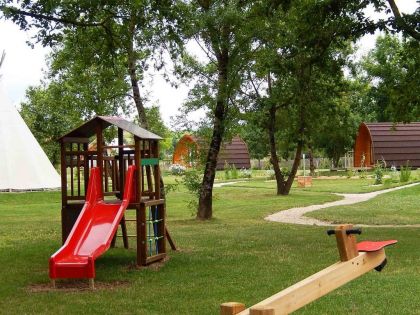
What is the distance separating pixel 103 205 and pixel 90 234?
29.7 inches

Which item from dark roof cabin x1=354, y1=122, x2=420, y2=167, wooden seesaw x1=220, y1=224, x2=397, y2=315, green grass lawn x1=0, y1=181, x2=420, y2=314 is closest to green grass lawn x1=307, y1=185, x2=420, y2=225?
green grass lawn x1=0, y1=181, x2=420, y2=314

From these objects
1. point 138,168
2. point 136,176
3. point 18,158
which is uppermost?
point 18,158

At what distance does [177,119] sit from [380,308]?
11.7 metres

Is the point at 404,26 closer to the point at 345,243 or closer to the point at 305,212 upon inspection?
the point at 305,212

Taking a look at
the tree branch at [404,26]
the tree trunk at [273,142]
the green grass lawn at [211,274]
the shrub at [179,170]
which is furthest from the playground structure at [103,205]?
the tree trunk at [273,142]

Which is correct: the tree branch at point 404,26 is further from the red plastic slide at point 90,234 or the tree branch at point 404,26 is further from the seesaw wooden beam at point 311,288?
the seesaw wooden beam at point 311,288

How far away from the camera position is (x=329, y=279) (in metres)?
3.86

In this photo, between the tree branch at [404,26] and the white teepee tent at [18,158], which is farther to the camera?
the white teepee tent at [18,158]

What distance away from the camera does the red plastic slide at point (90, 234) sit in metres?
8.31

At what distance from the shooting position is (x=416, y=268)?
8.87 metres

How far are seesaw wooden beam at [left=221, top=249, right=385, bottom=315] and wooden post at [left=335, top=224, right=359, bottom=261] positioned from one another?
4 cm

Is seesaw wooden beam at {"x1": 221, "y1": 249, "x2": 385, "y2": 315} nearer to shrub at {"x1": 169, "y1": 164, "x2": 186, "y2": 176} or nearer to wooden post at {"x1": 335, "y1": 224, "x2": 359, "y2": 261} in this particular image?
wooden post at {"x1": 335, "y1": 224, "x2": 359, "y2": 261}

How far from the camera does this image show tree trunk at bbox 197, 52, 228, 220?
1674 cm

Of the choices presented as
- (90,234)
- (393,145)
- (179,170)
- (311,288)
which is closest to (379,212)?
(179,170)
